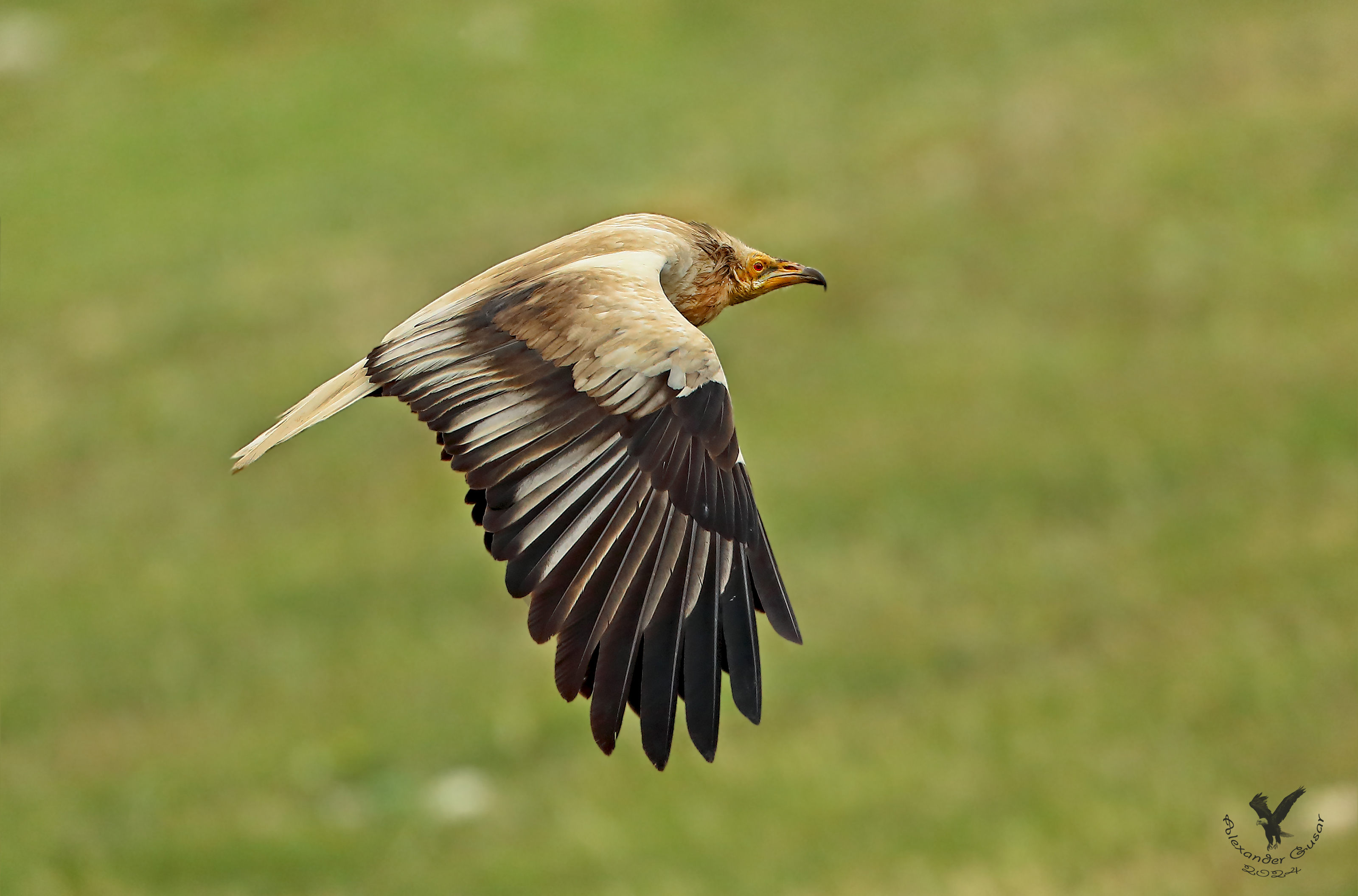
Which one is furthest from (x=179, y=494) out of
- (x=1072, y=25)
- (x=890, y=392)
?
(x=1072, y=25)

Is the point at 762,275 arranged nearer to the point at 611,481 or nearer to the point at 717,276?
the point at 717,276

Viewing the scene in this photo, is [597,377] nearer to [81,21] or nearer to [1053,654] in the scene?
[1053,654]

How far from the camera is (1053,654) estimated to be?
15.6 m

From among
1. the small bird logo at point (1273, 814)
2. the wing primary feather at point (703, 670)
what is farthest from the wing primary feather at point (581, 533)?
the small bird logo at point (1273, 814)

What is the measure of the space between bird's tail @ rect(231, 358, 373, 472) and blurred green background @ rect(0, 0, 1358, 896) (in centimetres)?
757

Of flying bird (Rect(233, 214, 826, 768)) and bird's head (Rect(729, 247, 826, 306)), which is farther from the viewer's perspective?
bird's head (Rect(729, 247, 826, 306))

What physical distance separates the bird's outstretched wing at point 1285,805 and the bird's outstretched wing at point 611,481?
8.05 metres

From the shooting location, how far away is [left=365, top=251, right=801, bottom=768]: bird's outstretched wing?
14.1 ft

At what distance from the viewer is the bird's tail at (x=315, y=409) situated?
5.20 metres

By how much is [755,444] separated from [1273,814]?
8241 mm

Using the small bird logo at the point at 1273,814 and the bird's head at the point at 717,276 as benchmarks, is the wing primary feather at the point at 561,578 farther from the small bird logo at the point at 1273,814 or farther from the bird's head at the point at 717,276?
the small bird logo at the point at 1273,814

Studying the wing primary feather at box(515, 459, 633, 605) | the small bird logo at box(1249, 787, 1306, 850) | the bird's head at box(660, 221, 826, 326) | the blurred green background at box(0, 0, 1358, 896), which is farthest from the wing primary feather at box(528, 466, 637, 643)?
the small bird logo at box(1249, 787, 1306, 850)

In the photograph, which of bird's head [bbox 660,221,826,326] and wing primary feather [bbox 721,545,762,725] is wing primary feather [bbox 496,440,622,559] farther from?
bird's head [bbox 660,221,826,326]

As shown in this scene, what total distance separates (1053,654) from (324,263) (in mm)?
13558
